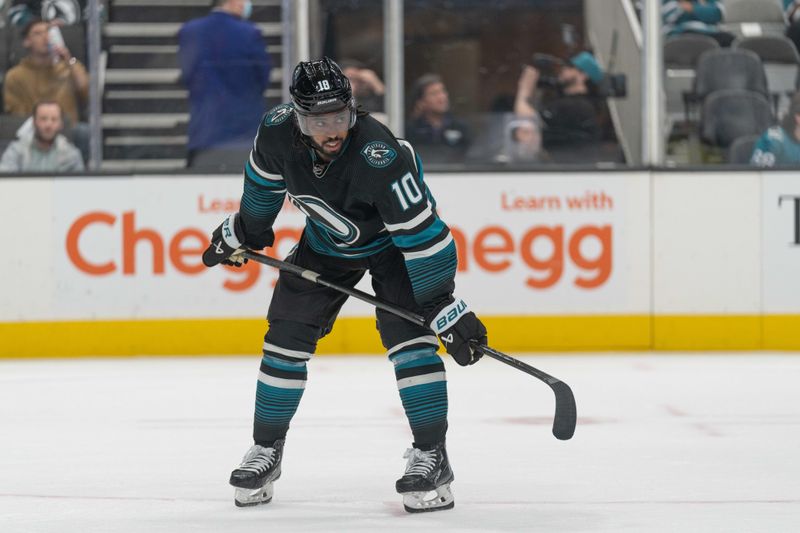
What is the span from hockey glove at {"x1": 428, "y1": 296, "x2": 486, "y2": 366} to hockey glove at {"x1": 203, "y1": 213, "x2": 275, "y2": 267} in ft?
1.87

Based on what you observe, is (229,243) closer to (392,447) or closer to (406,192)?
(406,192)

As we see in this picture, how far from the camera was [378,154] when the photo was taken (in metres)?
3.29

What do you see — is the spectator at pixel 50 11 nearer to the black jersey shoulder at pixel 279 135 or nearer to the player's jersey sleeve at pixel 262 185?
the player's jersey sleeve at pixel 262 185

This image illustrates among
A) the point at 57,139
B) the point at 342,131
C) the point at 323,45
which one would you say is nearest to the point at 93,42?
the point at 57,139

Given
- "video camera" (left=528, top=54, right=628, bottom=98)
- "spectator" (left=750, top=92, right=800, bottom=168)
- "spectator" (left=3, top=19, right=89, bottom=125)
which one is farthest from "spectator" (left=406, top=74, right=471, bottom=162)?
"spectator" (left=3, top=19, right=89, bottom=125)

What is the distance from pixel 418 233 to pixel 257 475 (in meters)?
0.68

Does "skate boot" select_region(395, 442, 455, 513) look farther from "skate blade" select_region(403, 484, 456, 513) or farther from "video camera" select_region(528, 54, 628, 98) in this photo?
"video camera" select_region(528, 54, 628, 98)

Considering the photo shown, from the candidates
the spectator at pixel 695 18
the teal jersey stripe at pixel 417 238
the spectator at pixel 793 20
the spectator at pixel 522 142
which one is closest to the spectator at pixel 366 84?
the spectator at pixel 522 142

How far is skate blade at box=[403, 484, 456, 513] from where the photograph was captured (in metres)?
3.40

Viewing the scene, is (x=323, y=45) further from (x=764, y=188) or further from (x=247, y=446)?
(x=247, y=446)

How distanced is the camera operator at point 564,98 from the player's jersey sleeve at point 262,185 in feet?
11.1

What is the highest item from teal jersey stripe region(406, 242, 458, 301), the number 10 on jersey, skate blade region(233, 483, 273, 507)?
the number 10 on jersey

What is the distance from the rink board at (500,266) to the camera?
21.9 ft

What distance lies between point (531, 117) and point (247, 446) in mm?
2978
